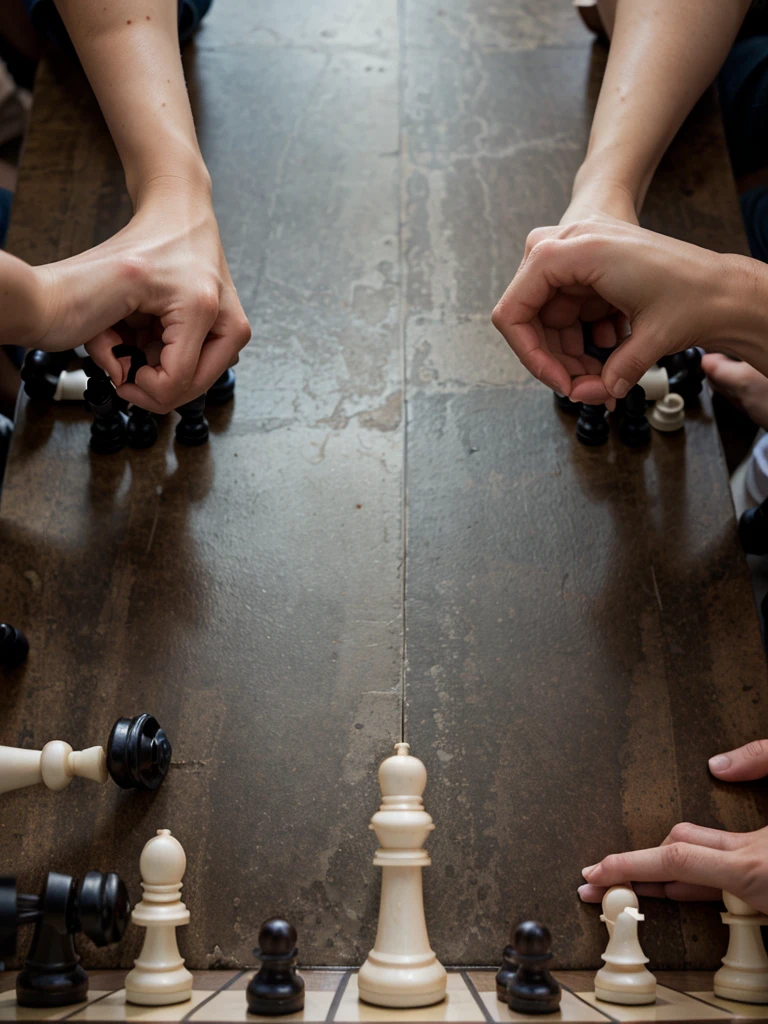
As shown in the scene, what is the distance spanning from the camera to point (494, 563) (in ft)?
4.30

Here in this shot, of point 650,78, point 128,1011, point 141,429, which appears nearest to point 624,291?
point 650,78

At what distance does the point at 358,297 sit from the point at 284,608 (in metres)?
0.61

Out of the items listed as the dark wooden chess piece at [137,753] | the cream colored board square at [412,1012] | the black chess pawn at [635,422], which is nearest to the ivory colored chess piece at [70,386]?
the dark wooden chess piece at [137,753]

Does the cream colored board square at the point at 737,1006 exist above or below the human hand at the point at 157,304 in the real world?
below

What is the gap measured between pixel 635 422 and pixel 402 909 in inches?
33.6

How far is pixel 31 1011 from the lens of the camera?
799 mm

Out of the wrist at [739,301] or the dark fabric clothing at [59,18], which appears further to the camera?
the dark fabric clothing at [59,18]

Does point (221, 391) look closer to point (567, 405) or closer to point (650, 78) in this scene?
point (567, 405)

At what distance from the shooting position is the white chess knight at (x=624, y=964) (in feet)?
2.89

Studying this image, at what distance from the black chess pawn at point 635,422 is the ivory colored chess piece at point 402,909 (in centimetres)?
72

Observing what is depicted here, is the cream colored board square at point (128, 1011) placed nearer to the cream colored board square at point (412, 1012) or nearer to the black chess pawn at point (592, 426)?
the cream colored board square at point (412, 1012)

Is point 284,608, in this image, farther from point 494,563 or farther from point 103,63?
point 103,63

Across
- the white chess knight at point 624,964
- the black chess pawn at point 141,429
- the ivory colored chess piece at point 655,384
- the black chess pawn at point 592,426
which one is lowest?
the white chess knight at point 624,964

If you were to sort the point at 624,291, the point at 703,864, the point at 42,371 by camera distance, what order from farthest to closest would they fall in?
the point at 42,371, the point at 624,291, the point at 703,864
